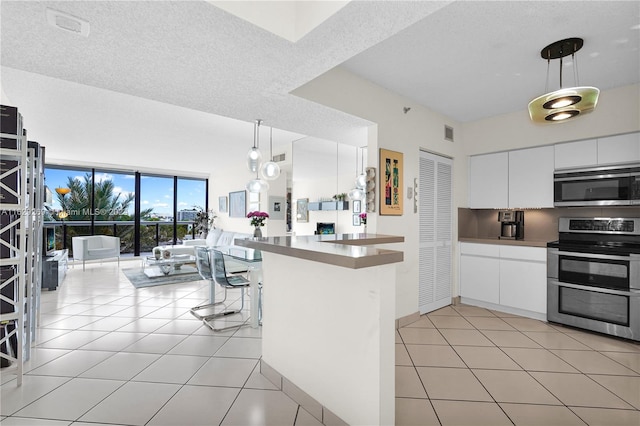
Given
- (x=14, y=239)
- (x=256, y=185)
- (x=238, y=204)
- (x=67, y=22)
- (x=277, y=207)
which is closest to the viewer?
(x=67, y=22)

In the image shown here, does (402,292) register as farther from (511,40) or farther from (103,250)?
(103,250)

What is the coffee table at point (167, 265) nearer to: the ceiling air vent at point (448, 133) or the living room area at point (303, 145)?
the living room area at point (303, 145)

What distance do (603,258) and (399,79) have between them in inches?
112

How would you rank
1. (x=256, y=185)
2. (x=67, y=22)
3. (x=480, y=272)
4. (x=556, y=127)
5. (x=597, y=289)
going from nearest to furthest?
(x=67, y=22) → (x=597, y=289) → (x=556, y=127) → (x=256, y=185) → (x=480, y=272)

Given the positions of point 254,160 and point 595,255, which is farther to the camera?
point 254,160

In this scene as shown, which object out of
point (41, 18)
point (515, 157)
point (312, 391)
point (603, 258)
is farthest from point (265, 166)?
point (603, 258)

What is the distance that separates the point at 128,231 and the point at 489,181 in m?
8.87

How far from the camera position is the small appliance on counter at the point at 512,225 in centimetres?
417

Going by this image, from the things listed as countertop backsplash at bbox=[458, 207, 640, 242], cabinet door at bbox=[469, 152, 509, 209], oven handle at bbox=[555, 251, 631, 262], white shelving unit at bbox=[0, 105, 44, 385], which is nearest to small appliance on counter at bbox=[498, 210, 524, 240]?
countertop backsplash at bbox=[458, 207, 640, 242]

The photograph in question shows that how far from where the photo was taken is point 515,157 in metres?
3.99

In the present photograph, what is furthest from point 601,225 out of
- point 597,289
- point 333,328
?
point 333,328

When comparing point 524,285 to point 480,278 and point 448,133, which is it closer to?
point 480,278

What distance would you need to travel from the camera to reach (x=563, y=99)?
2275 millimetres

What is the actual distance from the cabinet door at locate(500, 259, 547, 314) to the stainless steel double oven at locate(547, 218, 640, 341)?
0.26 ft
